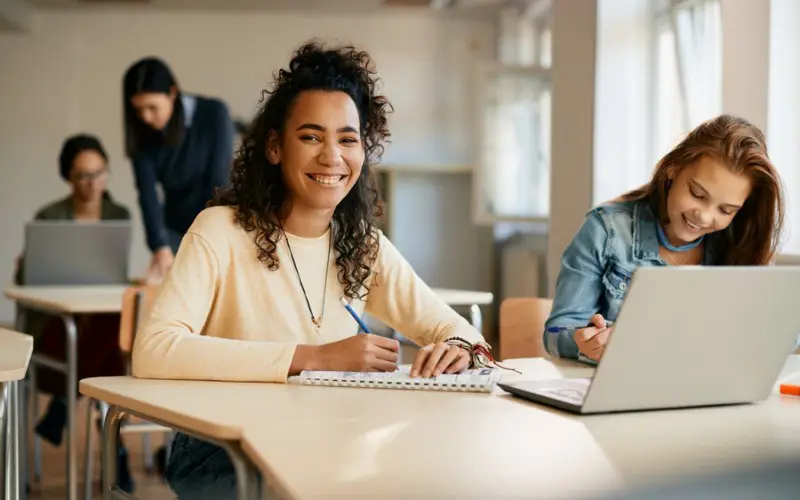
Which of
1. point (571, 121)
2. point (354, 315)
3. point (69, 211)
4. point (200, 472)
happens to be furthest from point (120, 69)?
point (200, 472)

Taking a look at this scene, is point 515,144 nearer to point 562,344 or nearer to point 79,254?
point 79,254

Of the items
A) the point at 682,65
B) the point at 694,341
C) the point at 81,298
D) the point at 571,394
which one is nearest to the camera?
the point at 694,341

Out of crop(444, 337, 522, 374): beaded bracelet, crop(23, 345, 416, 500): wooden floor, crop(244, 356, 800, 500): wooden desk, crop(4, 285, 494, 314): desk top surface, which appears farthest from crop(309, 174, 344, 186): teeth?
crop(4, 285, 494, 314): desk top surface

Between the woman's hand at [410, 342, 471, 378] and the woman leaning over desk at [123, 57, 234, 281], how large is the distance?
2.58 metres

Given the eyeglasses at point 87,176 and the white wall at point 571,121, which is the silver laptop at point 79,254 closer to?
the eyeglasses at point 87,176

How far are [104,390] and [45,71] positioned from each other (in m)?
8.39

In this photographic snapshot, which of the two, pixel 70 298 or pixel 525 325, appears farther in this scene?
pixel 70 298

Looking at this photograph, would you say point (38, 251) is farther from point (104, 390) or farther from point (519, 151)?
point (519, 151)

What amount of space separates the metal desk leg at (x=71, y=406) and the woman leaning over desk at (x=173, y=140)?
906mm

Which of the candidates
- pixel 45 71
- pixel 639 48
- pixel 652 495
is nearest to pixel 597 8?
pixel 639 48

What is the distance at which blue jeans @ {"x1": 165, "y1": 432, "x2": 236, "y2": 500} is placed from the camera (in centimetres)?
157

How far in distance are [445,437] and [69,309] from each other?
2.21 metres

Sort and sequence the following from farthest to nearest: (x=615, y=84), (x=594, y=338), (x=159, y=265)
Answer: (x=615, y=84) → (x=159, y=265) → (x=594, y=338)

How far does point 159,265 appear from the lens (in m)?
3.78
